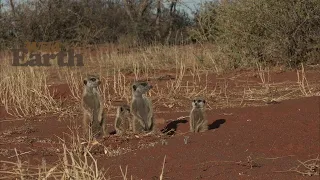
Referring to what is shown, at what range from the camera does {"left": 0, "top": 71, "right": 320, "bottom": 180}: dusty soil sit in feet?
15.0

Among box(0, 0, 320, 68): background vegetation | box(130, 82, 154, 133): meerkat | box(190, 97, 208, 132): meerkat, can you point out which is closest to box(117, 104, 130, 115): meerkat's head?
box(130, 82, 154, 133): meerkat

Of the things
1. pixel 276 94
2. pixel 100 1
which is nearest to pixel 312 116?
pixel 276 94

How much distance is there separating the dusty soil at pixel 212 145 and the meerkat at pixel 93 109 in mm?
459

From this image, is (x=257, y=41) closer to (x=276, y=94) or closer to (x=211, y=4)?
(x=211, y=4)

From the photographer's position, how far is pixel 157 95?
9.72 m

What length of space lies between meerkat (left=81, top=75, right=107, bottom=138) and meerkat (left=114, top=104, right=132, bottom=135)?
0.55 ft

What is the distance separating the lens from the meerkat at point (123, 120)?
7.13 m

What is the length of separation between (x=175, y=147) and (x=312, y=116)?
5.45 feet

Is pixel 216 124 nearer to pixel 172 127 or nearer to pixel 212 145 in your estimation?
pixel 172 127

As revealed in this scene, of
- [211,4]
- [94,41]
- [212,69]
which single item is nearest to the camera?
[212,69]

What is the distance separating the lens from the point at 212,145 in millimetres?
5465

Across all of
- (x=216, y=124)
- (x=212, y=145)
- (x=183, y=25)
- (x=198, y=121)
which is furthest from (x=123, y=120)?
(x=183, y=25)

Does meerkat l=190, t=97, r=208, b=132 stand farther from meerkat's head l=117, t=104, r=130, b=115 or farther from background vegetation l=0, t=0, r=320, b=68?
background vegetation l=0, t=0, r=320, b=68

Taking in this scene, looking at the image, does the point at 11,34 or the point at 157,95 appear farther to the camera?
the point at 11,34
